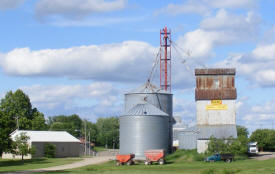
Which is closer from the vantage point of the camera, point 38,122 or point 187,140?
point 187,140

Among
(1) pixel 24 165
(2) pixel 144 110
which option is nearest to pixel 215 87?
(2) pixel 144 110

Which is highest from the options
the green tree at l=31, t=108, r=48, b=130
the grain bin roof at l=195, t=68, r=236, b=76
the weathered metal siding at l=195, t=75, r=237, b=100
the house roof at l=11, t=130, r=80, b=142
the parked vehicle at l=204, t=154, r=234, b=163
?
the grain bin roof at l=195, t=68, r=236, b=76

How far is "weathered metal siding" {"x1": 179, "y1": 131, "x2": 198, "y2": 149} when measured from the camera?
8038 centimetres

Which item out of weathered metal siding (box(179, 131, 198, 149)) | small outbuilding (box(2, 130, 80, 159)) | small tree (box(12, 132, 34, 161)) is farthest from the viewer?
small outbuilding (box(2, 130, 80, 159))

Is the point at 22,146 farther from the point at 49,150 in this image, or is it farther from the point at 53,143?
the point at 53,143

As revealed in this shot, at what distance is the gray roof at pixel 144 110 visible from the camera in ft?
250

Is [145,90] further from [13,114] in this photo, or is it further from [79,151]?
[13,114]

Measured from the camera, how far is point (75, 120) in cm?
19138

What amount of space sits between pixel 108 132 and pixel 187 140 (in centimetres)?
8331

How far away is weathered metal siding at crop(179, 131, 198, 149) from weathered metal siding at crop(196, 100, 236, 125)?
228 centimetres

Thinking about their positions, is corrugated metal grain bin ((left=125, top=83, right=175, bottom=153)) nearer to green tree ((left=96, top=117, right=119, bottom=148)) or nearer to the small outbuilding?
the small outbuilding

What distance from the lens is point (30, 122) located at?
120875 mm

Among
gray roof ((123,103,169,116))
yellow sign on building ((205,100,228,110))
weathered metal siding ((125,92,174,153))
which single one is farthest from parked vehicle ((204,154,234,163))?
weathered metal siding ((125,92,174,153))

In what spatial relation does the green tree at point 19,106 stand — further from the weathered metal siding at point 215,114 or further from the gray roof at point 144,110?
the weathered metal siding at point 215,114
